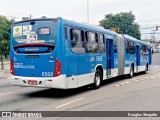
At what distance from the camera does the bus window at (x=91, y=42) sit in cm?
1277

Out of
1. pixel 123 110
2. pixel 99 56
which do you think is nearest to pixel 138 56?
pixel 99 56

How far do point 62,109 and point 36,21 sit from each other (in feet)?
13.4

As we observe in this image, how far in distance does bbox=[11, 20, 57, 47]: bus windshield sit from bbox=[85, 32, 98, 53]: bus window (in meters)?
2.38

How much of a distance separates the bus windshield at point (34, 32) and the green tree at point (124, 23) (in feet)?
220

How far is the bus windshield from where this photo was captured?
1071 cm

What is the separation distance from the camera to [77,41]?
1171 centimetres

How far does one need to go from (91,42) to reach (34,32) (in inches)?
123

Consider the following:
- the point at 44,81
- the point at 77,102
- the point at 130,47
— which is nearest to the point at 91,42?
the point at 44,81

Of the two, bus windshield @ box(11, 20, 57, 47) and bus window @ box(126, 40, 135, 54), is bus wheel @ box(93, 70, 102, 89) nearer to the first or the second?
bus windshield @ box(11, 20, 57, 47)

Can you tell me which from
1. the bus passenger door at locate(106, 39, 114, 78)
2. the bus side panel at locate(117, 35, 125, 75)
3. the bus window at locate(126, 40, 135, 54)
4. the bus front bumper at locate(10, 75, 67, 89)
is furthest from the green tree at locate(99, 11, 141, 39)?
the bus front bumper at locate(10, 75, 67, 89)

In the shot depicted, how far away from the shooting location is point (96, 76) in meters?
13.7

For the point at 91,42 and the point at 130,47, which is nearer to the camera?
the point at 91,42

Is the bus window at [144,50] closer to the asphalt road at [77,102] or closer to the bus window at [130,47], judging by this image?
the bus window at [130,47]

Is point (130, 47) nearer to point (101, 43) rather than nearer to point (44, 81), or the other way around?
point (101, 43)
